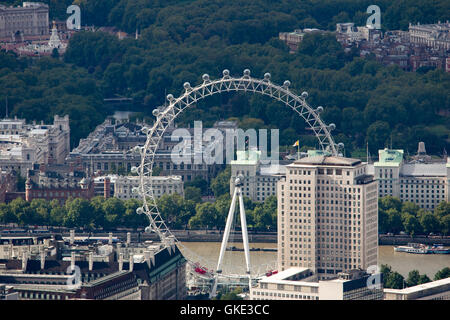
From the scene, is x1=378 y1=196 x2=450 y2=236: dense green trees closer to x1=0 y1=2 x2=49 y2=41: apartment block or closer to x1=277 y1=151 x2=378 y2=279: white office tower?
x1=277 y1=151 x2=378 y2=279: white office tower

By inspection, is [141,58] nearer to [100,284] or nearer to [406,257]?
[406,257]

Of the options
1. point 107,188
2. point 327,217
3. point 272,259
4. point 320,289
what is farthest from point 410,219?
point 320,289

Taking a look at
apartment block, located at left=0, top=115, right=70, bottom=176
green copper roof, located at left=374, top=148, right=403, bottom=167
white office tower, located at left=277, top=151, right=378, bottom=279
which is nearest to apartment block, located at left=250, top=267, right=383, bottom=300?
white office tower, located at left=277, top=151, right=378, bottom=279

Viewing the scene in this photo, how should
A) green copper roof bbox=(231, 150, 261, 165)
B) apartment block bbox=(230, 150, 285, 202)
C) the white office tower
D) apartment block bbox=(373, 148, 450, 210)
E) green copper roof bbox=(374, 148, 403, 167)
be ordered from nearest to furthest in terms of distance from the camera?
1. the white office tower
2. apartment block bbox=(373, 148, 450, 210)
3. apartment block bbox=(230, 150, 285, 202)
4. green copper roof bbox=(374, 148, 403, 167)
5. green copper roof bbox=(231, 150, 261, 165)

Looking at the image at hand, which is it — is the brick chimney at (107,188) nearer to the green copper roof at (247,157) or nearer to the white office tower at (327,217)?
the green copper roof at (247,157)

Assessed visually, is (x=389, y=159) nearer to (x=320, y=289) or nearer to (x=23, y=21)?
(x=320, y=289)
